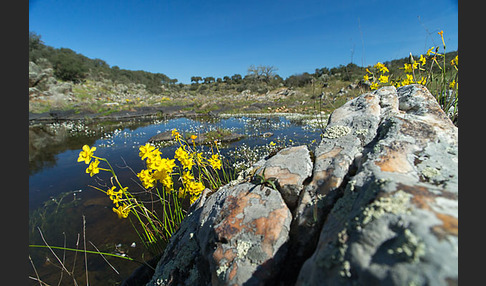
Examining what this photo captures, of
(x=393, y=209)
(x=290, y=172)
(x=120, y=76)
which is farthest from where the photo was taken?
(x=120, y=76)

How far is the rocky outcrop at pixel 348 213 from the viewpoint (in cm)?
89

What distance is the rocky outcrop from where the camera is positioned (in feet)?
2.91

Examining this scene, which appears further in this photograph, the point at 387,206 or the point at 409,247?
the point at 387,206

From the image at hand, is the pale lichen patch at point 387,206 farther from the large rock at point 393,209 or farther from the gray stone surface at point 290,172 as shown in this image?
the gray stone surface at point 290,172

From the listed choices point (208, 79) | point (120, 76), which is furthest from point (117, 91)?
point (208, 79)

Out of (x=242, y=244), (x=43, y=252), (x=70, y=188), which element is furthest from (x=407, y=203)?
(x=70, y=188)

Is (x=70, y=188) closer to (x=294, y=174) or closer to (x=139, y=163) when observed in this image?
(x=139, y=163)

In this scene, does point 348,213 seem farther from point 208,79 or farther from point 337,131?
point 208,79

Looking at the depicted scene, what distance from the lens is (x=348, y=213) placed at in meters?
1.27

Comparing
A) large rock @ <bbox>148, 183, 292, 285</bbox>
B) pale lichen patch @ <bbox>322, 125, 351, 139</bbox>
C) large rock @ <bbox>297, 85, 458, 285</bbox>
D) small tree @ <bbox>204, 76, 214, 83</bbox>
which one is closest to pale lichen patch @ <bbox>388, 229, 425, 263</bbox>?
large rock @ <bbox>297, 85, 458, 285</bbox>

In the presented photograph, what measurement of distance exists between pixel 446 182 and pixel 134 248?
4961 millimetres

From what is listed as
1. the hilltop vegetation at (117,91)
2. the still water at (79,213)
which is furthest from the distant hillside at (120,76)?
the still water at (79,213)

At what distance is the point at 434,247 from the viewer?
81 centimetres

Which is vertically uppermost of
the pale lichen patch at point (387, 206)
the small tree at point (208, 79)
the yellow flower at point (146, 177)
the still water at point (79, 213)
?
the small tree at point (208, 79)
